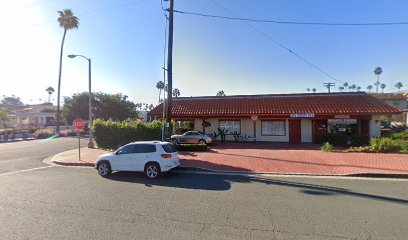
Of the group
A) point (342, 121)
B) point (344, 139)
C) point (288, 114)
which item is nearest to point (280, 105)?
point (288, 114)

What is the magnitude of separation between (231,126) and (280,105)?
4900 millimetres

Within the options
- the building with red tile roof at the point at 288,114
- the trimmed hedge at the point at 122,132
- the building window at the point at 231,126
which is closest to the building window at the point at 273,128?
the building with red tile roof at the point at 288,114

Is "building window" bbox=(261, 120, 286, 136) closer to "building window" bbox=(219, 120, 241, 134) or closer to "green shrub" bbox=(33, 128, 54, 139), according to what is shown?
"building window" bbox=(219, 120, 241, 134)

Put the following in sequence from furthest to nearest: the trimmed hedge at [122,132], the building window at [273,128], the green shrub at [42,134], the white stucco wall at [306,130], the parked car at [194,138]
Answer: the green shrub at [42,134] < the building window at [273,128] < the white stucco wall at [306,130] < the parked car at [194,138] < the trimmed hedge at [122,132]

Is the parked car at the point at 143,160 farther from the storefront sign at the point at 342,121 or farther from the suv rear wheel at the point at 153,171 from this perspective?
the storefront sign at the point at 342,121

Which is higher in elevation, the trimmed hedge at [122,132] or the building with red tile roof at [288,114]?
the building with red tile roof at [288,114]

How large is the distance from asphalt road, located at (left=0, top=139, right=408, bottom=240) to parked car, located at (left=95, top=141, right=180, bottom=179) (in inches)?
23.0

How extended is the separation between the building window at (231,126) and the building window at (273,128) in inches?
87.1

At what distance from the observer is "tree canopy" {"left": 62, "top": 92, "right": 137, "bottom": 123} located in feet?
170

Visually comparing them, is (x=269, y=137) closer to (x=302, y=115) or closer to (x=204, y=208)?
(x=302, y=115)

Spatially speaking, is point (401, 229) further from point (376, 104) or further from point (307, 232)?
point (376, 104)

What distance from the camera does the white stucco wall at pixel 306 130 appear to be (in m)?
25.3

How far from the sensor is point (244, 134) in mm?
26812

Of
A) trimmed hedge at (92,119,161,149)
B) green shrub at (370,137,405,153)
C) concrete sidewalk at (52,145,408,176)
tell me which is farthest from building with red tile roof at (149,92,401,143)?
concrete sidewalk at (52,145,408,176)
